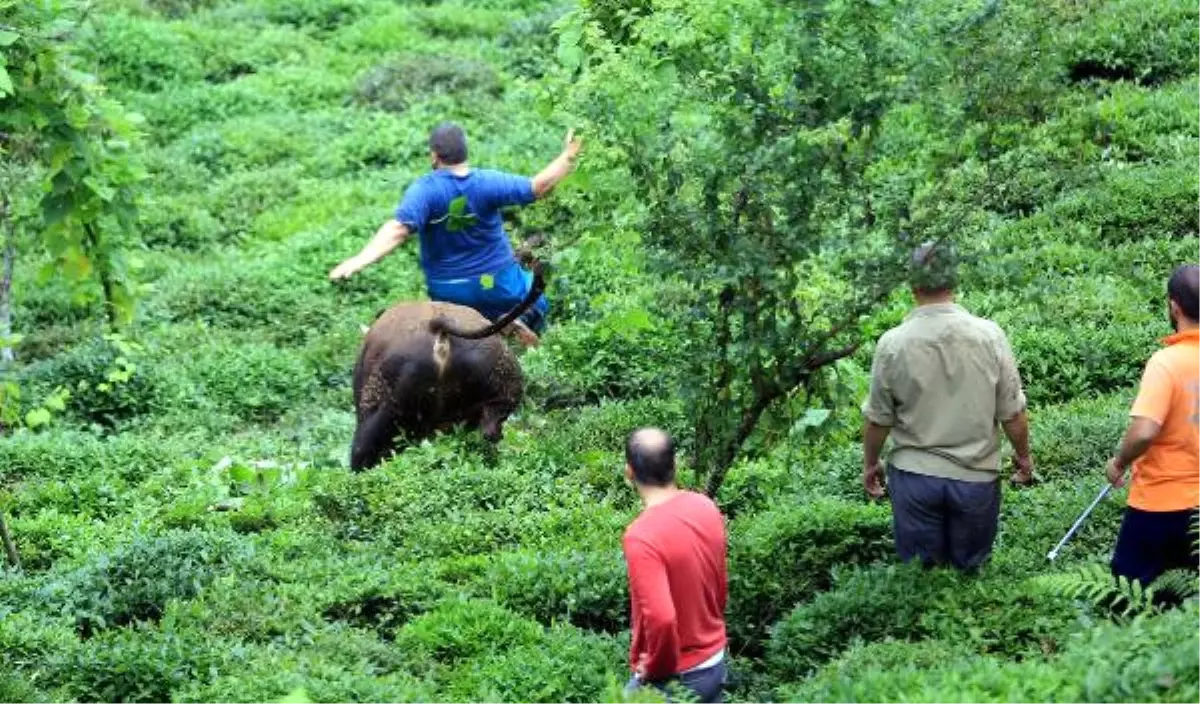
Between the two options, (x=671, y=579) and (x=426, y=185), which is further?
(x=426, y=185)

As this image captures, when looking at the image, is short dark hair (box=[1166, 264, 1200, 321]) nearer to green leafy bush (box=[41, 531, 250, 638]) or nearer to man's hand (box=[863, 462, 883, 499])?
man's hand (box=[863, 462, 883, 499])

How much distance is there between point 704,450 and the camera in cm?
947

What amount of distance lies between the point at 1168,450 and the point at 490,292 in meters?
6.04

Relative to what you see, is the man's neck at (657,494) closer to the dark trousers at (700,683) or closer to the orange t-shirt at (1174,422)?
the dark trousers at (700,683)

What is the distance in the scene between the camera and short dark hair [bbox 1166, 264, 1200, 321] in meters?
8.10

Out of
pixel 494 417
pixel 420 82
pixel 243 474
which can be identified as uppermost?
pixel 420 82

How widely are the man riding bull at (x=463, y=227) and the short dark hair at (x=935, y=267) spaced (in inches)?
157

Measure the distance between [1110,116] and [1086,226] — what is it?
2.11 m

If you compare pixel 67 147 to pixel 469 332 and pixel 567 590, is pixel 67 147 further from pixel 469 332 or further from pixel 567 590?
pixel 567 590

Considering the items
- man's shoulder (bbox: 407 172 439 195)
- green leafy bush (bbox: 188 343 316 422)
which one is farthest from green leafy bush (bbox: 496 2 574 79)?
man's shoulder (bbox: 407 172 439 195)

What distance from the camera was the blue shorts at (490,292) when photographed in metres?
13.2

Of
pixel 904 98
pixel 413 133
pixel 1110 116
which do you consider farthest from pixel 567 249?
pixel 413 133

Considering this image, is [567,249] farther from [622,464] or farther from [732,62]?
[622,464]

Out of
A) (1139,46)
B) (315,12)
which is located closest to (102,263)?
(1139,46)
